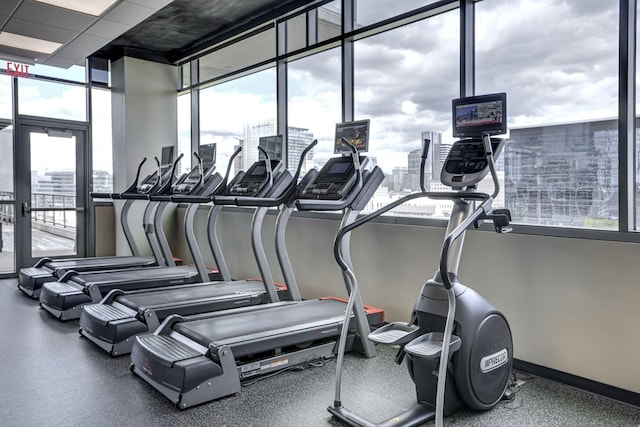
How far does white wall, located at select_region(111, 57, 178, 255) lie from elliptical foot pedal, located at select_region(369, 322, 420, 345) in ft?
20.1

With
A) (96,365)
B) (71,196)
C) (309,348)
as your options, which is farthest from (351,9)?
(71,196)

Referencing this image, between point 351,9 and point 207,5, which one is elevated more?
point 207,5

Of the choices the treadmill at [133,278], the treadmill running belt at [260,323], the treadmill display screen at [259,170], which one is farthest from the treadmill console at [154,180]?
the treadmill running belt at [260,323]

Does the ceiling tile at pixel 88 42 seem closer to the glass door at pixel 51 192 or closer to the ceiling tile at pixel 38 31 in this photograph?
the ceiling tile at pixel 38 31

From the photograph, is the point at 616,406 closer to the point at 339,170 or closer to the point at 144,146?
the point at 339,170

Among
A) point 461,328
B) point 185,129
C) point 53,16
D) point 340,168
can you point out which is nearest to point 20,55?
point 53,16

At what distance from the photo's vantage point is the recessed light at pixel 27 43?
5715 mm

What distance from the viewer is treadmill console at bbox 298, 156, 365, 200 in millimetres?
3840

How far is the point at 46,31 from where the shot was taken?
550cm

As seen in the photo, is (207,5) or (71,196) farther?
(71,196)

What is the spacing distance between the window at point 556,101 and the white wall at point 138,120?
19.1ft

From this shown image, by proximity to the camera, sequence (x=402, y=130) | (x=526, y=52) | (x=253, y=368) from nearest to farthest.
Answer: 1. (x=253, y=368)
2. (x=526, y=52)
3. (x=402, y=130)

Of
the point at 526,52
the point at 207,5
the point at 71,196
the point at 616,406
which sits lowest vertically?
the point at 616,406

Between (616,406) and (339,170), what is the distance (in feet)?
8.36
